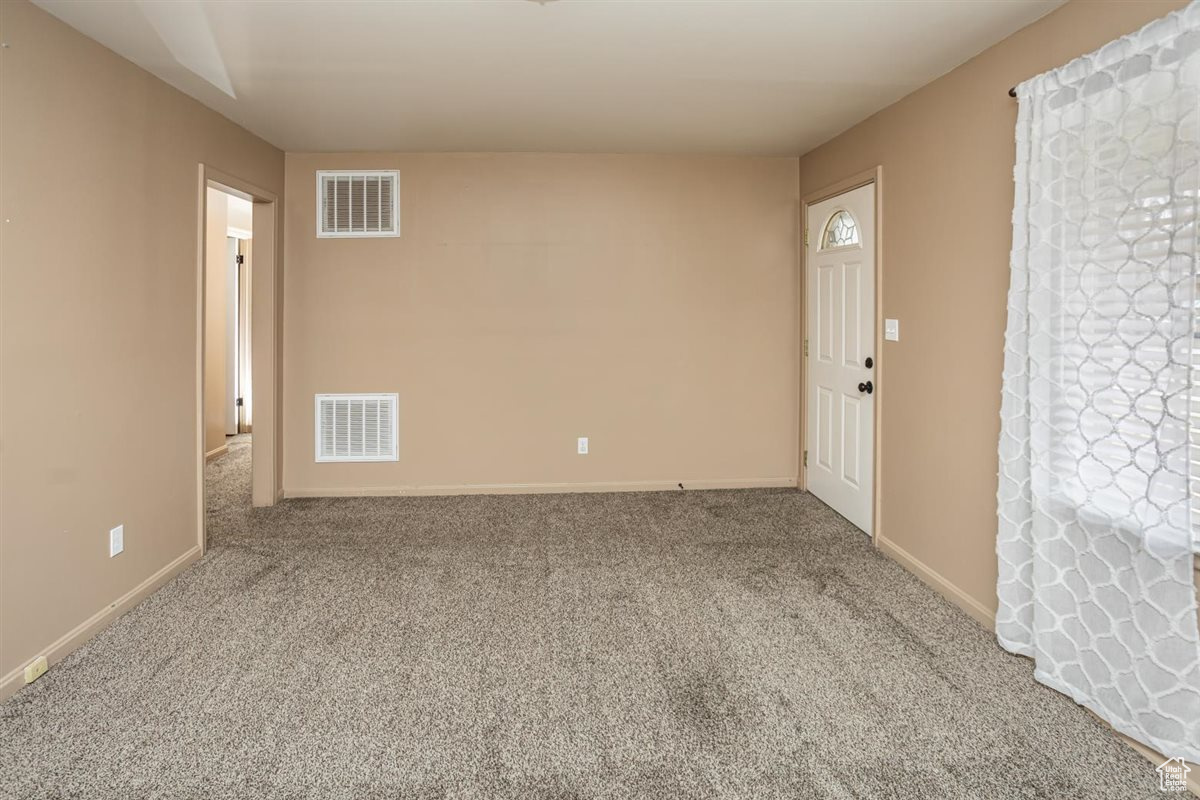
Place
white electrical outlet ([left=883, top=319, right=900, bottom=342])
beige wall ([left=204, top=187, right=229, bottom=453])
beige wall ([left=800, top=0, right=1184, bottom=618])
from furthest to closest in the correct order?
1. beige wall ([left=204, top=187, right=229, bottom=453])
2. white electrical outlet ([left=883, top=319, right=900, bottom=342])
3. beige wall ([left=800, top=0, right=1184, bottom=618])

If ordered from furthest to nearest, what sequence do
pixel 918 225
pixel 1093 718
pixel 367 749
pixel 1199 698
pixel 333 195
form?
pixel 333 195 < pixel 918 225 < pixel 1093 718 < pixel 367 749 < pixel 1199 698

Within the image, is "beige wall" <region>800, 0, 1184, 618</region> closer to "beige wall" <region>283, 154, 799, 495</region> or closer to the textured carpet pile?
the textured carpet pile

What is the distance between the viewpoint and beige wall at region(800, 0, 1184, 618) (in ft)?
8.14

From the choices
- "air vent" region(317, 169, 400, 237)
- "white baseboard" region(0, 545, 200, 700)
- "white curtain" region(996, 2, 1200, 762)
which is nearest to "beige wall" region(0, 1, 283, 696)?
"white baseboard" region(0, 545, 200, 700)

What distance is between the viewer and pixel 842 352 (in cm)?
393

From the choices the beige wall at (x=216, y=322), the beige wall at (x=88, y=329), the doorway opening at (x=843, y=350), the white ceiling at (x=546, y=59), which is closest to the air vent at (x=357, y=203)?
the white ceiling at (x=546, y=59)

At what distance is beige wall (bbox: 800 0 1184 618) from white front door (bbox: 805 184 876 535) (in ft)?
0.62

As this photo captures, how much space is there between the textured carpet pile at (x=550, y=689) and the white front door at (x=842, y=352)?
610 millimetres

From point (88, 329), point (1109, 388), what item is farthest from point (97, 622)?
point (1109, 388)

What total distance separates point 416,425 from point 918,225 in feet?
11.1

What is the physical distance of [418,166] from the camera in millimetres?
4309

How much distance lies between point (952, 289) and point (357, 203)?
12.3 feet

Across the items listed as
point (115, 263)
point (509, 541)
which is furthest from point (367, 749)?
point (115, 263)

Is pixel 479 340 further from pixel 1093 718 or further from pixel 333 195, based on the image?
pixel 1093 718
